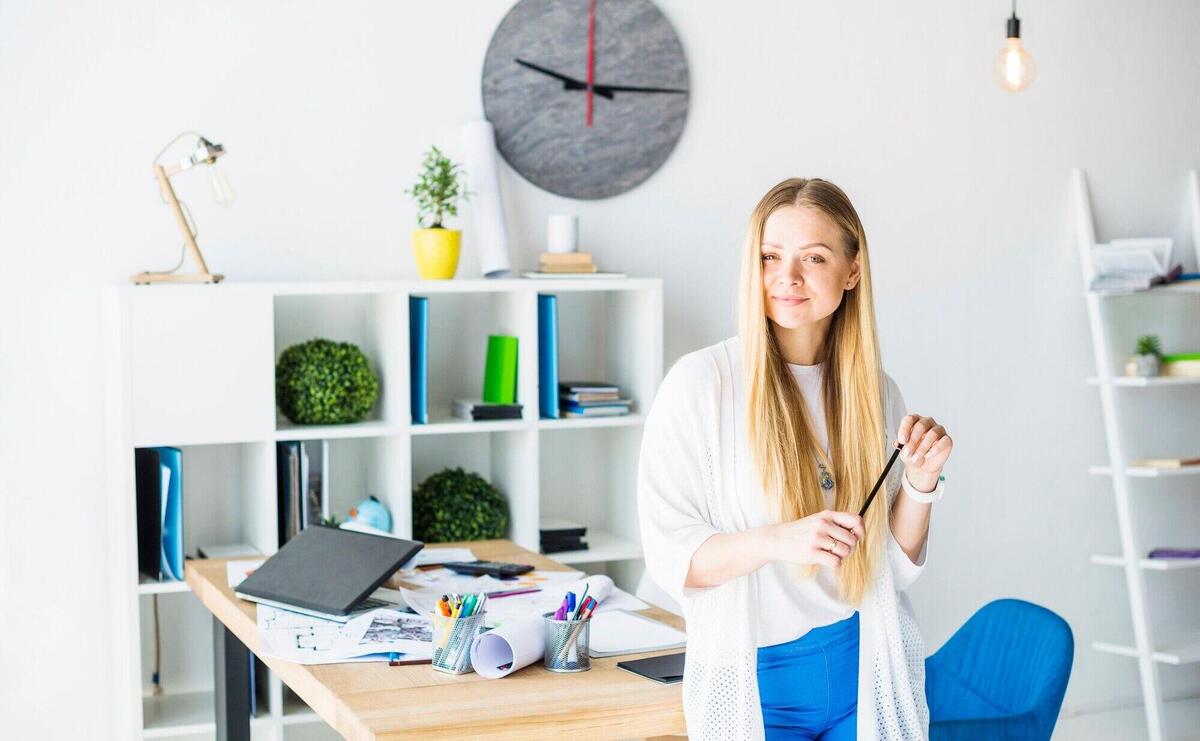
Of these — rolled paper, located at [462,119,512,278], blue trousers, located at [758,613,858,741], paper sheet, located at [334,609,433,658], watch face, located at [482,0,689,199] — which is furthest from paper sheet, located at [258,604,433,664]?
watch face, located at [482,0,689,199]

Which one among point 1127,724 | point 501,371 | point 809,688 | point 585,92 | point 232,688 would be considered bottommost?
point 1127,724

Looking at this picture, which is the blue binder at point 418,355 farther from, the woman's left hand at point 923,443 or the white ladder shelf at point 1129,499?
the white ladder shelf at point 1129,499

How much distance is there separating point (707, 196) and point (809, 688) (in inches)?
83.0

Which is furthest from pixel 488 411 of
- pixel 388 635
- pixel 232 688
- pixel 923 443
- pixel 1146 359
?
pixel 1146 359

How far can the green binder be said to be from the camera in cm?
345

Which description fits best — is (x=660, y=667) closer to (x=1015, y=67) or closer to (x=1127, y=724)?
(x=1015, y=67)

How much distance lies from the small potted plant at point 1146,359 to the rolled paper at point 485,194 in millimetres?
2155

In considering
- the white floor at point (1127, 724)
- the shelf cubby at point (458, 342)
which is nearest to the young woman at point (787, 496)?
the shelf cubby at point (458, 342)

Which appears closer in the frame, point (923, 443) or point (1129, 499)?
point (923, 443)

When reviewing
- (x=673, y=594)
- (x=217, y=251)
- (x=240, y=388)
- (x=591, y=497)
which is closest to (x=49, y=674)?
(x=240, y=388)

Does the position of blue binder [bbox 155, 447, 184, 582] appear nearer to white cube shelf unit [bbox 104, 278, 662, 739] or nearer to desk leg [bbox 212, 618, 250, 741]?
white cube shelf unit [bbox 104, 278, 662, 739]

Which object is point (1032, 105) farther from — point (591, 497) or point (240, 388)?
point (240, 388)

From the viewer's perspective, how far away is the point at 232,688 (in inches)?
104

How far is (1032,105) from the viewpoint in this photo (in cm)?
435
